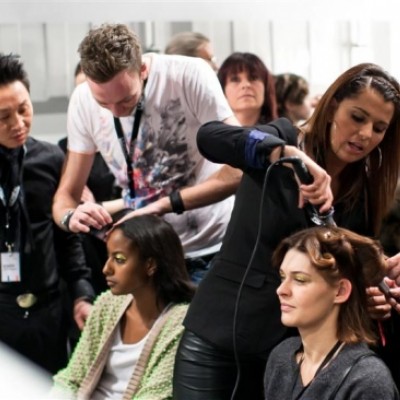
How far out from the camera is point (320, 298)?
1.76m

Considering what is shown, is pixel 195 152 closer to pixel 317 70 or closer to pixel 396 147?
pixel 396 147

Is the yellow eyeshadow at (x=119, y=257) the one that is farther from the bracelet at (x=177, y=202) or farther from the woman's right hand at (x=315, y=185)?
the woman's right hand at (x=315, y=185)

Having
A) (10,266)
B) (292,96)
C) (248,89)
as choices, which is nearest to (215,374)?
(10,266)

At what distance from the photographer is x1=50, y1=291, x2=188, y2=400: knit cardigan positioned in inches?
89.7

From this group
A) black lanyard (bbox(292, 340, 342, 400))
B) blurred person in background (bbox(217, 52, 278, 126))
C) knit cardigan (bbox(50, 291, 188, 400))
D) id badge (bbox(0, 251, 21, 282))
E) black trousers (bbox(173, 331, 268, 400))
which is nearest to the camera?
black lanyard (bbox(292, 340, 342, 400))

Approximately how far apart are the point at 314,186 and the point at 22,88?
129cm

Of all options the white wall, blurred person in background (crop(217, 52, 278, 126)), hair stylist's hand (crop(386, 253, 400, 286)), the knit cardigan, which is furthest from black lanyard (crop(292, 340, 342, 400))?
the white wall

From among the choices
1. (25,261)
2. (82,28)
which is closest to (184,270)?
(25,261)

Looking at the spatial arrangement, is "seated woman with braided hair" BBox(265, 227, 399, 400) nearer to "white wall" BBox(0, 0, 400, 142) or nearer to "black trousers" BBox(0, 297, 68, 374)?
"black trousers" BBox(0, 297, 68, 374)

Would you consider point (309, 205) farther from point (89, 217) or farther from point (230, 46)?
point (230, 46)

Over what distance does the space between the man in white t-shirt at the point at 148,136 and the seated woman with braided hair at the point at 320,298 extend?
0.51 m

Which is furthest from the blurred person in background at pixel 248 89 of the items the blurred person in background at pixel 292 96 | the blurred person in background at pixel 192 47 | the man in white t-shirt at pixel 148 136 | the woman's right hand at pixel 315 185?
the woman's right hand at pixel 315 185

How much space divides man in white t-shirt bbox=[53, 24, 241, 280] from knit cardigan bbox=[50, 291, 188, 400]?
0.23 m

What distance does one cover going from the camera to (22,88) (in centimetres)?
262
